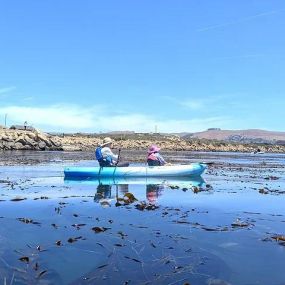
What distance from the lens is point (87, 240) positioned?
10289 millimetres

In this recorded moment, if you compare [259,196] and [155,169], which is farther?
[155,169]

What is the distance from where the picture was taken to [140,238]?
34.7 ft

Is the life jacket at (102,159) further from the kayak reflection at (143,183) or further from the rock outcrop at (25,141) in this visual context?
the rock outcrop at (25,141)

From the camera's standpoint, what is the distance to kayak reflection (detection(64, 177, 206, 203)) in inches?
762

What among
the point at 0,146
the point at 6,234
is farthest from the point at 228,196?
the point at 0,146

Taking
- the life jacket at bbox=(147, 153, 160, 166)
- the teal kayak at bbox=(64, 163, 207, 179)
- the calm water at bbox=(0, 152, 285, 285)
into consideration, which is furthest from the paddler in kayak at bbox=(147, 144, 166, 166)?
the calm water at bbox=(0, 152, 285, 285)

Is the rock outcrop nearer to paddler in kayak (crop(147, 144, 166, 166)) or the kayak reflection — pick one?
paddler in kayak (crop(147, 144, 166, 166))

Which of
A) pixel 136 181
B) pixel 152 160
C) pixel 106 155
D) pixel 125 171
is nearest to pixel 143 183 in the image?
pixel 136 181

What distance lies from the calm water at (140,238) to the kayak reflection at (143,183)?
40 centimetres

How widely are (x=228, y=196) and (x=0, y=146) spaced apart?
5601cm

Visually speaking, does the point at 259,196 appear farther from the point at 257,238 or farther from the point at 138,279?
the point at 138,279

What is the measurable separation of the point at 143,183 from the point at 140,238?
43.8ft

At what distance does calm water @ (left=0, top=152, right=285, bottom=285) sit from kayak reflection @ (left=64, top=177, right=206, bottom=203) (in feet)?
1.30

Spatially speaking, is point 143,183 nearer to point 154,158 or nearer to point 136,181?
point 136,181
